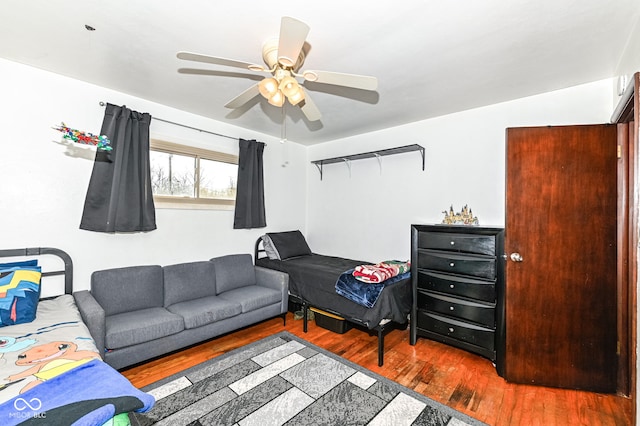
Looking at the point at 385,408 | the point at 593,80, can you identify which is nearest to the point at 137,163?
the point at 385,408

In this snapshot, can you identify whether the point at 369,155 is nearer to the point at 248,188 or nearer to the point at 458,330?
the point at 248,188

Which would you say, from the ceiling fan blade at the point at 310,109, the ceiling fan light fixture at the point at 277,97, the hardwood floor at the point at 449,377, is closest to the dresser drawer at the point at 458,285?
the hardwood floor at the point at 449,377

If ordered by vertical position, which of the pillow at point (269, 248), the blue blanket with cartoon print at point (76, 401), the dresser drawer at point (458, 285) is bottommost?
the blue blanket with cartoon print at point (76, 401)

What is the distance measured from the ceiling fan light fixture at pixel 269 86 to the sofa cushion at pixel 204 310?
2.05 meters

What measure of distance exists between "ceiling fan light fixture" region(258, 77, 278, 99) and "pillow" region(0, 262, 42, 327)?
2.18 m

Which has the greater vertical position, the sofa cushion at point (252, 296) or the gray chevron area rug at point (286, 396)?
the sofa cushion at point (252, 296)

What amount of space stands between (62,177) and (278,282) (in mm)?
2272

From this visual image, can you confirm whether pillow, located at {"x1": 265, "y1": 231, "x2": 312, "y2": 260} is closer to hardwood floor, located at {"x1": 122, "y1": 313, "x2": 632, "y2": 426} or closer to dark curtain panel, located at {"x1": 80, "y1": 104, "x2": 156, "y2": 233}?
hardwood floor, located at {"x1": 122, "y1": 313, "x2": 632, "y2": 426}

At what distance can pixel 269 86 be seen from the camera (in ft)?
5.50

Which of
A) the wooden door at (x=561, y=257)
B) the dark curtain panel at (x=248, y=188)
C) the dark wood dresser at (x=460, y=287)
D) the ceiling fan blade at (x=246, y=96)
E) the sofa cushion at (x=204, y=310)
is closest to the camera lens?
the ceiling fan blade at (x=246, y=96)

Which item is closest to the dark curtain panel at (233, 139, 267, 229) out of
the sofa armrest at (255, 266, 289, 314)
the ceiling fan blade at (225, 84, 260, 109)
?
the sofa armrest at (255, 266, 289, 314)

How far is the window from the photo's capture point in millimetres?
3119

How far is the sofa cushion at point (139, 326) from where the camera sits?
2.17 metres

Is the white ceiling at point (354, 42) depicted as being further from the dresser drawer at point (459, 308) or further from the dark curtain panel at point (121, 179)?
the dresser drawer at point (459, 308)
